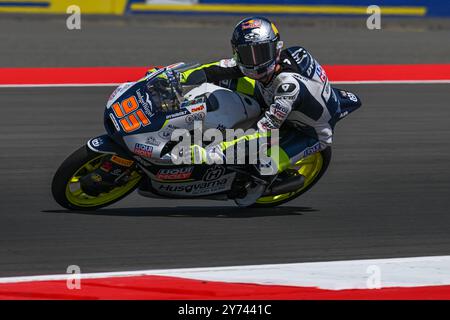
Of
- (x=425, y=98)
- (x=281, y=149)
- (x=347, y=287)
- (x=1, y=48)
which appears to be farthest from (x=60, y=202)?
(x=1, y=48)

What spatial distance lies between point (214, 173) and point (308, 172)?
92 cm

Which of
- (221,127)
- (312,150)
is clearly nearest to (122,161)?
(221,127)

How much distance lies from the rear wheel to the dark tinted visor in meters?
1.11

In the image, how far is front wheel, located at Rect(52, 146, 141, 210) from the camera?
8.02m

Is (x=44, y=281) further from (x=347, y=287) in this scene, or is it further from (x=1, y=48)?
(x=1, y=48)

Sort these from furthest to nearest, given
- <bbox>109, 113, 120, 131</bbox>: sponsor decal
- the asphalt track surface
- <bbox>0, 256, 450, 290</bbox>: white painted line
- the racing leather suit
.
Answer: the racing leather suit, <bbox>109, 113, 120, 131</bbox>: sponsor decal, the asphalt track surface, <bbox>0, 256, 450, 290</bbox>: white painted line

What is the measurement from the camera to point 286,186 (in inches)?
337

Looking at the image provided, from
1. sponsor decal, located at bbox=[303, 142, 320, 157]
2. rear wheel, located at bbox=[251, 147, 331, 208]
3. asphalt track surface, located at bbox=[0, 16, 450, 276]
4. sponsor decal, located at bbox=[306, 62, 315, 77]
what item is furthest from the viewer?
rear wheel, located at bbox=[251, 147, 331, 208]

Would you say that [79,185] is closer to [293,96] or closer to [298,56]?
[293,96]

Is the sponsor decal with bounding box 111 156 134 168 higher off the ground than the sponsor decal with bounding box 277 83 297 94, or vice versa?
the sponsor decal with bounding box 277 83 297 94

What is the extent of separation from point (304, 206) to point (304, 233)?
899mm

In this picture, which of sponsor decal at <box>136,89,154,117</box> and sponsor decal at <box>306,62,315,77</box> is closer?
sponsor decal at <box>136,89,154,117</box>

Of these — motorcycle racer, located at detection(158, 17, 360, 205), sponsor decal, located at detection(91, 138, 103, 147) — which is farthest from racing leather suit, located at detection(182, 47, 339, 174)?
sponsor decal, located at detection(91, 138, 103, 147)

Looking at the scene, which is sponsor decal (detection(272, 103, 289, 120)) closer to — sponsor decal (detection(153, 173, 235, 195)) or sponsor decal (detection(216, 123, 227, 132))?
sponsor decal (detection(216, 123, 227, 132))
